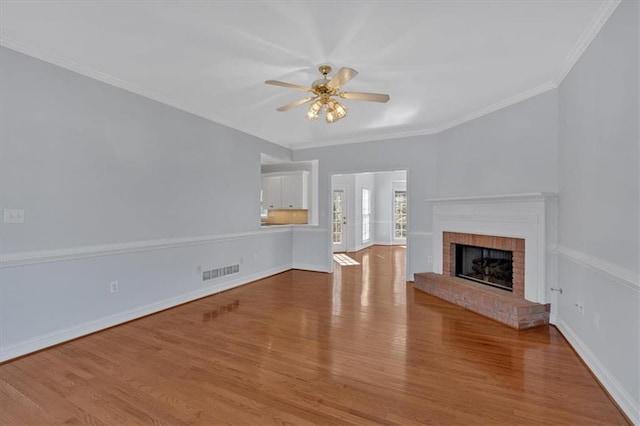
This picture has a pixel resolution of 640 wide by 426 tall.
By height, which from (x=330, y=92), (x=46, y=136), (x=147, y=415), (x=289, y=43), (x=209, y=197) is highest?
(x=289, y=43)

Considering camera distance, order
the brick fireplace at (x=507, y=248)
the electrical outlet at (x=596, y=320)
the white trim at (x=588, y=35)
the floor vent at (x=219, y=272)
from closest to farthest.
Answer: the white trim at (x=588, y=35) < the electrical outlet at (x=596, y=320) < the brick fireplace at (x=507, y=248) < the floor vent at (x=219, y=272)

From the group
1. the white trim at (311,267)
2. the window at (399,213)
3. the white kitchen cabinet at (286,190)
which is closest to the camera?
the white trim at (311,267)

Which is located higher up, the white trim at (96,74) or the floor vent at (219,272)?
the white trim at (96,74)

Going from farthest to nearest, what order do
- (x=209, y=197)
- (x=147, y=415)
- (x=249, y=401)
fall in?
(x=209, y=197)
(x=249, y=401)
(x=147, y=415)

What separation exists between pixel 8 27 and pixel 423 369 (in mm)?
4229

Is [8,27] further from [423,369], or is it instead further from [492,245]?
[492,245]

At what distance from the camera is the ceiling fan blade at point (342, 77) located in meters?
2.38

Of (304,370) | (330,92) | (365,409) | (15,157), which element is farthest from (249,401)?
(15,157)

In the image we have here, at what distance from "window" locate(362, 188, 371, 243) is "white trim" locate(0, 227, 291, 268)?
5.87 meters

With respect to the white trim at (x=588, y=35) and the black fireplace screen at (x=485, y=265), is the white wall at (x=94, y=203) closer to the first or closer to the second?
the black fireplace screen at (x=485, y=265)

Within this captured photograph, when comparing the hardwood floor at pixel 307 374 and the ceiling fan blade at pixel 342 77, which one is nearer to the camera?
the hardwood floor at pixel 307 374

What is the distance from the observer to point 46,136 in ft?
9.01

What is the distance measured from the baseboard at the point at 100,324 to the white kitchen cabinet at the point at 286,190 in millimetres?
2583

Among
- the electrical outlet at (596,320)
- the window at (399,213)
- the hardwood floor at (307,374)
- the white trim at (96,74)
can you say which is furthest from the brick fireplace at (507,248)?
the window at (399,213)
